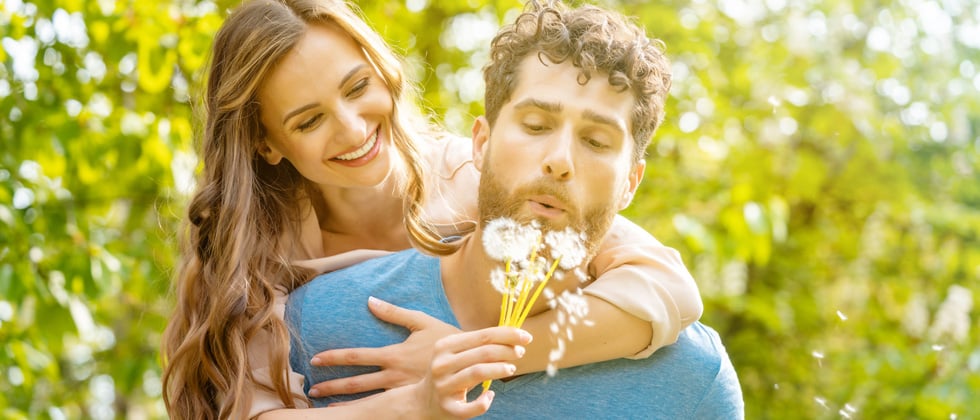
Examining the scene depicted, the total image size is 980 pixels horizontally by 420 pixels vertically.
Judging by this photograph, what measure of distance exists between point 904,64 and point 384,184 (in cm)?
414

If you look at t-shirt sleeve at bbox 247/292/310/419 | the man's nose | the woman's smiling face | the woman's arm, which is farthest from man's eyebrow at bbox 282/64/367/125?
the woman's arm

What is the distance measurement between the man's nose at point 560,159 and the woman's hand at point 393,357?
0.47 m

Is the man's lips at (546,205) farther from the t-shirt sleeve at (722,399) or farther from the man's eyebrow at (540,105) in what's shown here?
the t-shirt sleeve at (722,399)

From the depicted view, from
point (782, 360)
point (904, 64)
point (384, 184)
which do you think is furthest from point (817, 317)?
point (384, 184)

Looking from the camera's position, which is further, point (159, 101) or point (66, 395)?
point (66, 395)

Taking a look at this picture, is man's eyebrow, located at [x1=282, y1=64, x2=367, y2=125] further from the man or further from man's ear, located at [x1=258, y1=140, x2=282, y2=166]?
the man

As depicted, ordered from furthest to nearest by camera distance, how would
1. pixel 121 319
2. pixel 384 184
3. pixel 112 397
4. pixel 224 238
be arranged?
pixel 112 397 < pixel 121 319 < pixel 384 184 < pixel 224 238

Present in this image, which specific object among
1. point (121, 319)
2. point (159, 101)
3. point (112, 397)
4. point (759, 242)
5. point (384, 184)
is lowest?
point (112, 397)

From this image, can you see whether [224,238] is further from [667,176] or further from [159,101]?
[667,176]

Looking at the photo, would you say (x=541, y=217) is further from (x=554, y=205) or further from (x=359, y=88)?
(x=359, y=88)

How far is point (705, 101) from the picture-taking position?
525 cm

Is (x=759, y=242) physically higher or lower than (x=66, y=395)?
higher

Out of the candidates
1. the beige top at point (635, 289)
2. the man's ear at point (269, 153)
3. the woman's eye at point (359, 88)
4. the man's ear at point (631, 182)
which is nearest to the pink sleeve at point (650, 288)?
the beige top at point (635, 289)

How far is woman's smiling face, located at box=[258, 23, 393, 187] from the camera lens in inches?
103
